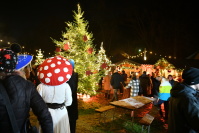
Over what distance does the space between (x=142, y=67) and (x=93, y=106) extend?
11.5 metres

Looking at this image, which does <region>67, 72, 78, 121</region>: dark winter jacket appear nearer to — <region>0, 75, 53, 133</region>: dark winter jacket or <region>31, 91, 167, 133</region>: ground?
<region>31, 91, 167, 133</region>: ground

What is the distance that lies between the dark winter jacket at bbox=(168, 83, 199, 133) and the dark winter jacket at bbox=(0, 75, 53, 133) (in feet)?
6.08

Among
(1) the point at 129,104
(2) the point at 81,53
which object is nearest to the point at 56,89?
(1) the point at 129,104

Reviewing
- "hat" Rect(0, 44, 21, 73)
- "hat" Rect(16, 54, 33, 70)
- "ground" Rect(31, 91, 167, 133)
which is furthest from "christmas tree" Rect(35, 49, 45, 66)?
"hat" Rect(0, 44, 21, 73)

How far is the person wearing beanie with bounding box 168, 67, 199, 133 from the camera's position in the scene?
236 cm

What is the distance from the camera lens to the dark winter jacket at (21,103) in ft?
5.85

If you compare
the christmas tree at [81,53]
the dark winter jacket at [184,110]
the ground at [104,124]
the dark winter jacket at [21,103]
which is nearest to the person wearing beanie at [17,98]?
the dark winter jacket at [21,103]

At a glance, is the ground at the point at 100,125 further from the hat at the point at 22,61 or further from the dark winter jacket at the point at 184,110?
the hat at the point at 22,61

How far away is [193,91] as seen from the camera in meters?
2.59

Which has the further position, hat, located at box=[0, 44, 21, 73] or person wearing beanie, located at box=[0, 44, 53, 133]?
hat, located at box=[0, 44, 21, 73]

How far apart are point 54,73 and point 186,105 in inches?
93.4

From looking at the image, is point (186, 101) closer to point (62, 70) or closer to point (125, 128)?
point (62, 70)

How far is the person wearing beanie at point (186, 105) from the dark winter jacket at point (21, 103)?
1.85 m

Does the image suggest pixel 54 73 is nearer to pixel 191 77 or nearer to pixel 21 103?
pixel 21 103
